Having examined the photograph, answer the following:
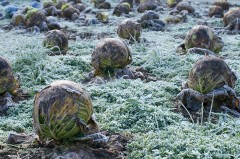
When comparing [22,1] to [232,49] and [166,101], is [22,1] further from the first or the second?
[166,101]

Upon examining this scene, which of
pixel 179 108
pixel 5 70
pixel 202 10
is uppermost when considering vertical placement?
pixel 5 70

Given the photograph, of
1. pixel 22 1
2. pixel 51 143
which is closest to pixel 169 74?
pixel 51 143

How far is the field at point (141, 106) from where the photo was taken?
4.59 meters

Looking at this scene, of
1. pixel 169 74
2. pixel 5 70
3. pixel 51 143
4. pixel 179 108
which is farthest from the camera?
pixel 169 74

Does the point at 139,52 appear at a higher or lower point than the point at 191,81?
lower

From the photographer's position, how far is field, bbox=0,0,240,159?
15.1 feet

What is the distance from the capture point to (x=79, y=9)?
18547 mm

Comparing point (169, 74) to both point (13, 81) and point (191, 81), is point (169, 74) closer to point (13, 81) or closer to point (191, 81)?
point (191, 81)

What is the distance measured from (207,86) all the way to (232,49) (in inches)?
187

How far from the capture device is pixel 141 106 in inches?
227

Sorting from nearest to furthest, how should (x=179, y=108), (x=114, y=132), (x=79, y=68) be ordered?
(x=114, y=132) < (x=179, y=108) < (x=79, y=68)

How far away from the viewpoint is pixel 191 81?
644 centimetres

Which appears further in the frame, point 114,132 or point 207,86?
point 207,86

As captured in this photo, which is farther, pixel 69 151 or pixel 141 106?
pixel 141 106
